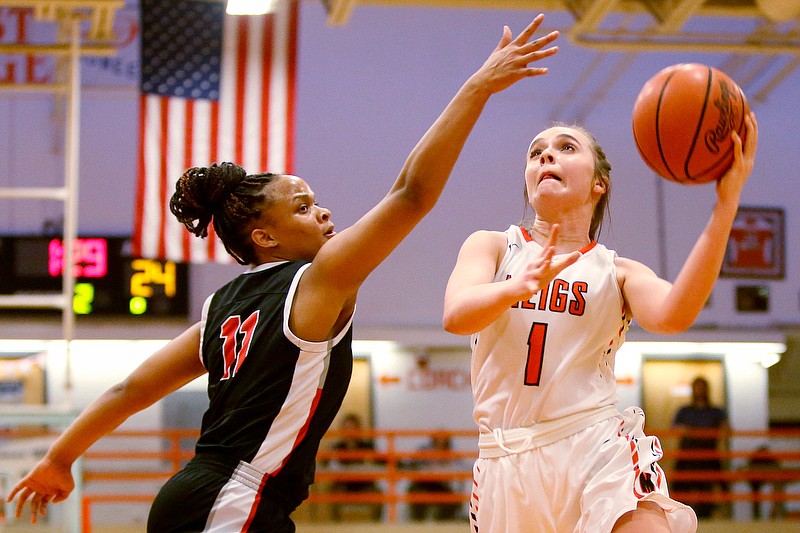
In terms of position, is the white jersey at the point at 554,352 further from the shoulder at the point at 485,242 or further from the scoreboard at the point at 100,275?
the scoreboard at the point at 100,275

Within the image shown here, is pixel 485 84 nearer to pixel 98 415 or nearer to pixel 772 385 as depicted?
pixel 98 415

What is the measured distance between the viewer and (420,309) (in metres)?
12.9

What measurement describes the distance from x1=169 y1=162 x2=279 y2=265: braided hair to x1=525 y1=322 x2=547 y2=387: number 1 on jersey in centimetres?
90

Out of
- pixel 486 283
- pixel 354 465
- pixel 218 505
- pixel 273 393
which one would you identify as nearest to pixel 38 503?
pixel 218 505

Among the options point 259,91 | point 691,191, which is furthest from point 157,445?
point 691,191

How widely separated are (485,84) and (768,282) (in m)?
11.8

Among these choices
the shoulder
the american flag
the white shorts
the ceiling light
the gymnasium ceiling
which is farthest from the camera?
the american flag

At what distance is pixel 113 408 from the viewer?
3.06 m

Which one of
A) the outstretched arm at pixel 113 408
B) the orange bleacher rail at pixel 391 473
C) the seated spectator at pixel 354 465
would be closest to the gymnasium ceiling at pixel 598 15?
the orange bleacher rail at pixel 391 473

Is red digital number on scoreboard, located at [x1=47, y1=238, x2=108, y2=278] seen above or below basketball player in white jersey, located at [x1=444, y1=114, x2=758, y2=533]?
above

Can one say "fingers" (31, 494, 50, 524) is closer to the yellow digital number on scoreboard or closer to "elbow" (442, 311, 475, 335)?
"elbow" (442, 311, 475, 335)

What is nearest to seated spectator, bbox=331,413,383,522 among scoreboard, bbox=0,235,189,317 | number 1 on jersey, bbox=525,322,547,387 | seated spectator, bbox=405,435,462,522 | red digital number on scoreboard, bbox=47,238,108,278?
seated spectator, bbox=405,435,462,522

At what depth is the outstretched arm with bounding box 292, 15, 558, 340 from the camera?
249cm

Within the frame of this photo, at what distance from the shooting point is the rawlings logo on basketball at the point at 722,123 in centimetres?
293
